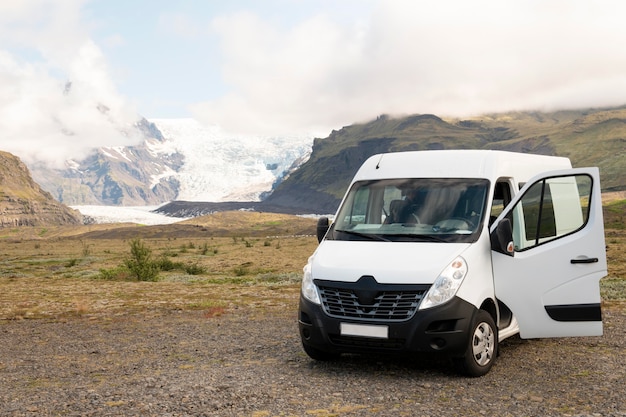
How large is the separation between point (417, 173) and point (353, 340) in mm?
2748

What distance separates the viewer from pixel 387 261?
719cm

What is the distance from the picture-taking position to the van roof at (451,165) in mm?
8359

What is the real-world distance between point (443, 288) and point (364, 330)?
104cm

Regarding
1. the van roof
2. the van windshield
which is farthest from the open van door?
the van roof

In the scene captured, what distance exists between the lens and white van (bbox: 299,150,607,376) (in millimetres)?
6918

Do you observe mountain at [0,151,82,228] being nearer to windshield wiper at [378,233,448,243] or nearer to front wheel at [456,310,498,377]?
windshield wiper at [378,233,448,243]

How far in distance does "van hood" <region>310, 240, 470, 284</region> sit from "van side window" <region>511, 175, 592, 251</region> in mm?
1131

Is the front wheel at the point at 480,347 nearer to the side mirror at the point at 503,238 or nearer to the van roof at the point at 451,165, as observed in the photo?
the side mirror at the point at 503,238

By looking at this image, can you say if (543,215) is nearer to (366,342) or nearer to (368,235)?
(368,235)

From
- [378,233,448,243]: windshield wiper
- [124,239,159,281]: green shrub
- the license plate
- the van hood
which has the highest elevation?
[378,233,448,243]: windshield wiper

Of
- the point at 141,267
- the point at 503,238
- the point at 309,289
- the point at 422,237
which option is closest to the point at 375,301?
the point at 309,289

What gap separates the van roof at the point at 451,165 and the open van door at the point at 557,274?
79 centimetres

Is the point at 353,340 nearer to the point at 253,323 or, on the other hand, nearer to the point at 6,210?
the point at 253,323

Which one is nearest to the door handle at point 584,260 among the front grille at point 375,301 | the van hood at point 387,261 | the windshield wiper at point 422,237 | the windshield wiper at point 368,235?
the van hood at point 387,261
